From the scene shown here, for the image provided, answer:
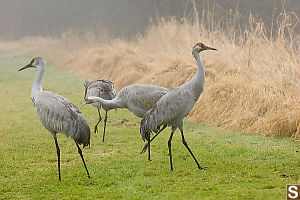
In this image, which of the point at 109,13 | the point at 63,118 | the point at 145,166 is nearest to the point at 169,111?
the point at 145,166

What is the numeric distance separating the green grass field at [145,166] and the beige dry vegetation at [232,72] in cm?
44

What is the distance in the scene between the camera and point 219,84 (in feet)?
31.2

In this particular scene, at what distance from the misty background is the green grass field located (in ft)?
24.9

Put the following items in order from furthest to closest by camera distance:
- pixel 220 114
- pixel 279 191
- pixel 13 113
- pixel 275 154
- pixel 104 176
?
pixel 13 113 → pixel 220 114 → pixel 275 154 → pixel 104 176 → pixel 279 191

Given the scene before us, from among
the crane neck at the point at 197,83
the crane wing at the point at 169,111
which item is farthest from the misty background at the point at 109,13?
the crane wing at the point at 169,111

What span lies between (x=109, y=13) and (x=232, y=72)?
19753 millimetres

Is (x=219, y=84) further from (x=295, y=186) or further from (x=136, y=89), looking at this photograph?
(x=295, y=186)

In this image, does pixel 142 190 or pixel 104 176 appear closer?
pixel 142 190

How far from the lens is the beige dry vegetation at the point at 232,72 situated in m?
8.04

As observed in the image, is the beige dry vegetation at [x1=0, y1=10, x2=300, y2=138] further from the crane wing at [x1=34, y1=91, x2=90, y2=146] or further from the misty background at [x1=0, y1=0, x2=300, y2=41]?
the crane wing at [x1=34, y1=91, x2=90, y2=146]

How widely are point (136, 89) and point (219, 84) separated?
331cm

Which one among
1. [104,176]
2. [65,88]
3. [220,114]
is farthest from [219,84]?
[65,88]

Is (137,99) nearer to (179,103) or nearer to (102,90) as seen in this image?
(179,103)

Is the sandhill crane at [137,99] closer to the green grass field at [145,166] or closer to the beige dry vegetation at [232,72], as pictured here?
the green grass field at [145,166]
